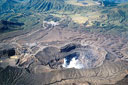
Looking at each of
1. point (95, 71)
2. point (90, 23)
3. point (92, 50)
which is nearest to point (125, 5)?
point (90, 23)

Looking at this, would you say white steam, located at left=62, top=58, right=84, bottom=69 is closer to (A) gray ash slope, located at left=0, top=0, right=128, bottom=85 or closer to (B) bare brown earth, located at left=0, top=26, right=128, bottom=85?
(A) gray ash slope, located at left=0, top=0, right=128, bottom=85

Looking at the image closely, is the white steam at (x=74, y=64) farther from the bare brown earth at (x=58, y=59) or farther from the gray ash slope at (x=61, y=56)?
the bare brown earth at (x=58, y=59)

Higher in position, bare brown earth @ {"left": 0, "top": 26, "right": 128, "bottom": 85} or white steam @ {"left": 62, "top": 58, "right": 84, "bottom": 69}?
bare brown earth @ {"left": 0, "top": 26, "right": 128, "bottom": 85}

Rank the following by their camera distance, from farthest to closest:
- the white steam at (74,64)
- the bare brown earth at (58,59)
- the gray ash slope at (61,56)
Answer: the white steam at (74,64) → the gray ash slope at (61,56) → the bare brown earth at (58,59)

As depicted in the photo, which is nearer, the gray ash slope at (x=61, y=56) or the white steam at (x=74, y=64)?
the gray ash slope at (x=61, y=56)

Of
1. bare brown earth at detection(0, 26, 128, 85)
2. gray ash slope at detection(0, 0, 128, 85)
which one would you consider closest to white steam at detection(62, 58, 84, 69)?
gray ash slope at detection(0, 0, 128, 85)

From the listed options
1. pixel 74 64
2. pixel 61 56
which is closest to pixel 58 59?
pixel 61 56

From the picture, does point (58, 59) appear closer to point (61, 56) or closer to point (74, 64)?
point (61, 56)

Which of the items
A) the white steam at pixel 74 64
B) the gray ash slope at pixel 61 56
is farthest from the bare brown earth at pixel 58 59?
the white steam at pixel 74 64

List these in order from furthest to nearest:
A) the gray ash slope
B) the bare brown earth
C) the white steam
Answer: the white steam, the gray ash slope, the bare brown earth
